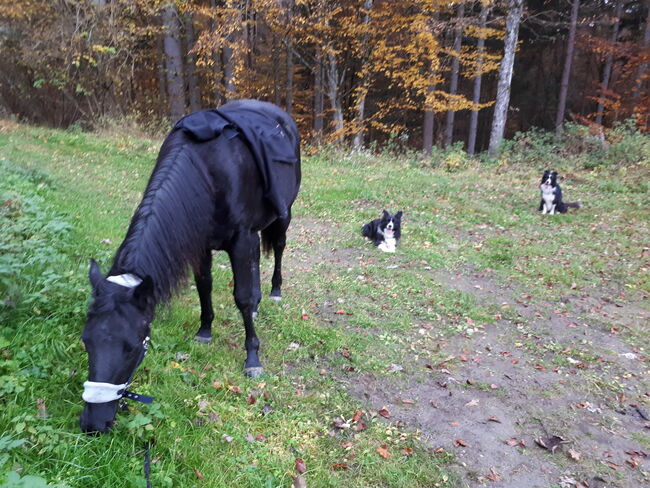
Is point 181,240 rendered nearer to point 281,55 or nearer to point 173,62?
point 173,62

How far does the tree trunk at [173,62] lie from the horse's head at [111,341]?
14.4 meters

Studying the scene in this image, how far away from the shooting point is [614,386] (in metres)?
3.63

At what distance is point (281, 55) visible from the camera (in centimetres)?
1873

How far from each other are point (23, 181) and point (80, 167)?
3338 mm

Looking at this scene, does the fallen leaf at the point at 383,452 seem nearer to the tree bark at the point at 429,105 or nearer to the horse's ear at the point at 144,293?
the horse's ear at the point at 144,293

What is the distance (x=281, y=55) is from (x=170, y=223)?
18.3 metres

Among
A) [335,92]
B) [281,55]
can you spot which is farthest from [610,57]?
[281,55]

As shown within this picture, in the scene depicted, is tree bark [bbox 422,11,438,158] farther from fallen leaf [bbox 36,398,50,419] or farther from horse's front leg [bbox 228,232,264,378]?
fallen leaf [bbox 36,398,50,419]

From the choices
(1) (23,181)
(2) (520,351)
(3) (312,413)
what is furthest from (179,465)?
(1) (23,181)

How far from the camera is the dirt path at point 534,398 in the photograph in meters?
2.76

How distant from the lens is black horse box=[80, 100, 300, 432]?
6.61 ft

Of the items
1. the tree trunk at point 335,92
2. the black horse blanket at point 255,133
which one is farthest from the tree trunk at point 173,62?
the black horse blanket at point 255,133

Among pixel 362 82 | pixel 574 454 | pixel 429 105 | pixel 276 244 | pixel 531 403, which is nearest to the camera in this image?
pixel 574 454

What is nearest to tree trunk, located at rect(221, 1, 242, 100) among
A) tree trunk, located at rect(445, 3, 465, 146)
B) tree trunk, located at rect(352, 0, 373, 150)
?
tree trunk, located at rect(352, 0, 373, 150)
